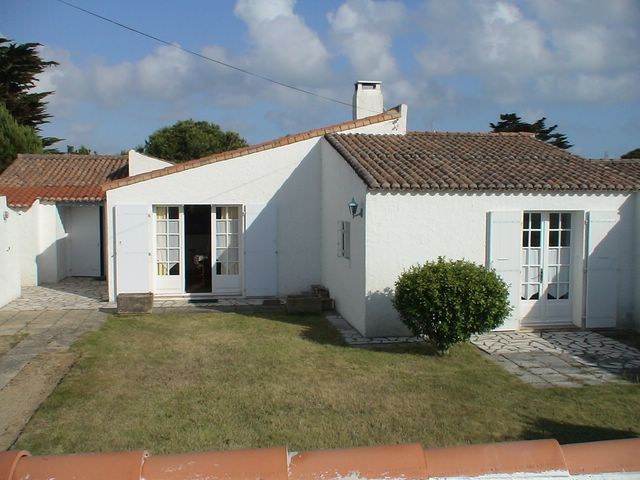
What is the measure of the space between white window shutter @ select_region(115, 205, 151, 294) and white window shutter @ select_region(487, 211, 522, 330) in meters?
8.33

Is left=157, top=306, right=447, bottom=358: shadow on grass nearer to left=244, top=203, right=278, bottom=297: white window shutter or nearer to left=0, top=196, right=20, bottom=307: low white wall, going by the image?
left=244, top=203, right=278, bottom=297: white window shutter

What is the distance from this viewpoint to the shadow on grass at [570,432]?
586cm

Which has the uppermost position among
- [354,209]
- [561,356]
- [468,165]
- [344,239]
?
[468,165]

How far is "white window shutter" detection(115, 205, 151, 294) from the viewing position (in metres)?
14.2

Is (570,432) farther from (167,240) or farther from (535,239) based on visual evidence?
(167,240)

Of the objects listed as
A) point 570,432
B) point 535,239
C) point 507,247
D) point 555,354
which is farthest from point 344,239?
point 570,432

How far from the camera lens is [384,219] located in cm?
1064

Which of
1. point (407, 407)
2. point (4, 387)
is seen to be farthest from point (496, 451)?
point (4, 387)

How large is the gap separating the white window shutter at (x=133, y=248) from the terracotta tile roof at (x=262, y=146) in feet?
2.47

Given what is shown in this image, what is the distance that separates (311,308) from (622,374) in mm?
6562

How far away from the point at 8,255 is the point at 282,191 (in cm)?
721

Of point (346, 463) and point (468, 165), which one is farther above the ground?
point (468, 165)

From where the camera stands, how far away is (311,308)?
42.5ft

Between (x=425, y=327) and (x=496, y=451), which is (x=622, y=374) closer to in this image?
(x=425, y=327)
